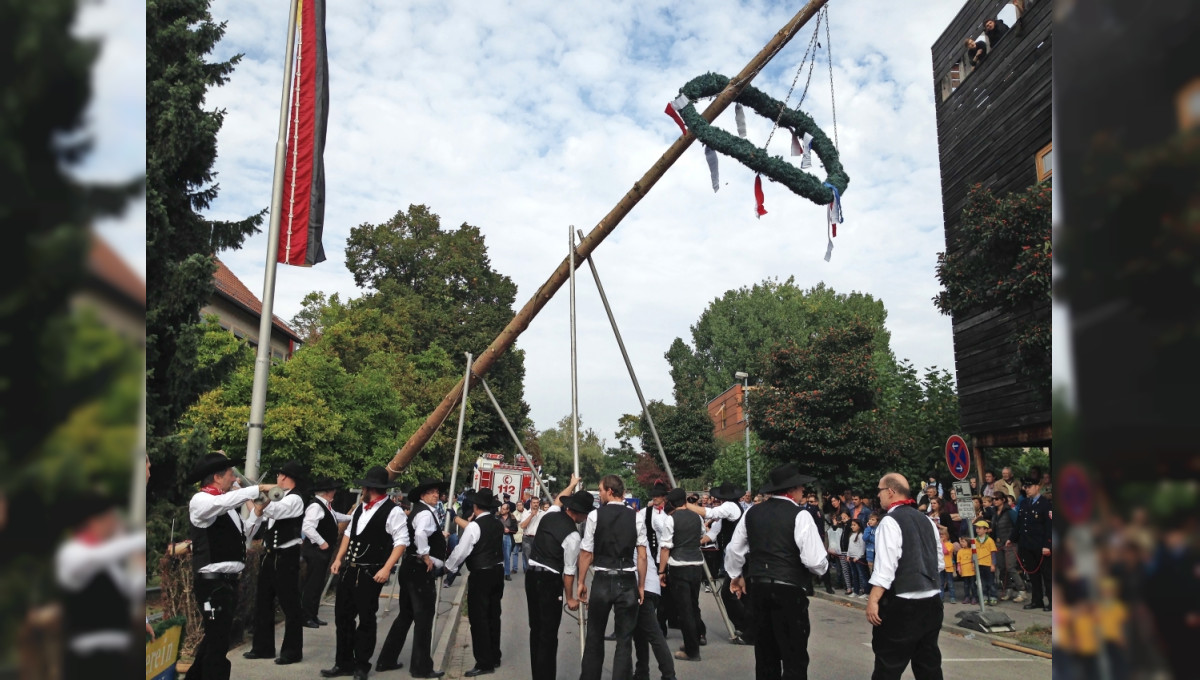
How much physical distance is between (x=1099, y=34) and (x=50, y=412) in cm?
86

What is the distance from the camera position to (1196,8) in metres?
0.63

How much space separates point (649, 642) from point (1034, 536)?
7242mm

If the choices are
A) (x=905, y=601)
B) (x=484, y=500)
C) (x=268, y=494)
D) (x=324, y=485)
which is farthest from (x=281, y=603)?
(x=905, y=601)

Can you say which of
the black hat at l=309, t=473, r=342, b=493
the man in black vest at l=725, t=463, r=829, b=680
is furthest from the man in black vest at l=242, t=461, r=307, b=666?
the man in black vest at l=725, t=463, r=829, b=680

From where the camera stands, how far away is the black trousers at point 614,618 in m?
6.57

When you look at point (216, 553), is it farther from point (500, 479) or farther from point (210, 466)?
point (500, 479)

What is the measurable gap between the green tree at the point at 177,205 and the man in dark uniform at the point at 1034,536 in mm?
12727

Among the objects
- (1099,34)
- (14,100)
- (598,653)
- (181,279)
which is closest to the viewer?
(14,100)

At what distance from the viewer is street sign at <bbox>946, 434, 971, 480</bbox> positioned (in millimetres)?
11234

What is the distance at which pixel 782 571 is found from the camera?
6.16m

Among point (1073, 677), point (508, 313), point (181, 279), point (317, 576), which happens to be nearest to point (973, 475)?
point (317, 576)

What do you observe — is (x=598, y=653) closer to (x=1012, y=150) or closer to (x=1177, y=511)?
(x=1177, y=511)

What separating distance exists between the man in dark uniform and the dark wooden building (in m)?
3.88

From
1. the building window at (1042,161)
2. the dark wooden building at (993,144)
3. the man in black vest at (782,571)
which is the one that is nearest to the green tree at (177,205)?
the man in black vest at (782,571)
